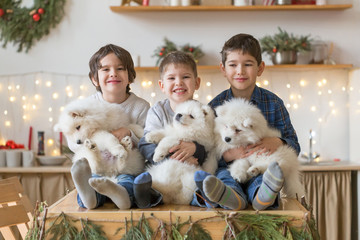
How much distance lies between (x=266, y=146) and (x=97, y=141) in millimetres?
628

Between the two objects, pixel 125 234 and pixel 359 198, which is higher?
pixel 125 234

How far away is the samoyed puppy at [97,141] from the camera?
1670 millimetres

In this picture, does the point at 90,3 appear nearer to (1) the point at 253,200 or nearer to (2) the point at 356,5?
(2) the point at 356,5

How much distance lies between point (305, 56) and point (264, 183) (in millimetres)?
2387

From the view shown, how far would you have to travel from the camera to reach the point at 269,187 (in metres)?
1.37

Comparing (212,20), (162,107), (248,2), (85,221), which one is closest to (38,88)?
(212,20)

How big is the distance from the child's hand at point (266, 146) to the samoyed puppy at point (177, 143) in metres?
0.15

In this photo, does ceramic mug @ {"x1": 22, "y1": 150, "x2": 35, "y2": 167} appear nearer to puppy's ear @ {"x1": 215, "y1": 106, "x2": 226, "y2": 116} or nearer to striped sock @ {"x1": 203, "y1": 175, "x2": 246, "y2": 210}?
puppy's ear @ {"x1": 215, "y1": 106, "x2": 226, "y2": 116}

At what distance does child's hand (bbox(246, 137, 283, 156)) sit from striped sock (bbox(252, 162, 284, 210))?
0.82ft

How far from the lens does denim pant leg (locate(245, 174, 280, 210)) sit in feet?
4.84

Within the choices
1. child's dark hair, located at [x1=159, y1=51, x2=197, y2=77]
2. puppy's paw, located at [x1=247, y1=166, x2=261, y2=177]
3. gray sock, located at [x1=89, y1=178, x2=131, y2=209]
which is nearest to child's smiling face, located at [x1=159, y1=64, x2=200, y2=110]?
child's dark hair, located at [x1=159, y1=51, x2=197, y2=77]

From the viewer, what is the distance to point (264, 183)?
139cm

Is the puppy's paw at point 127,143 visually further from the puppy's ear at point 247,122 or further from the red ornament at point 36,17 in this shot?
the red ornament at point 36,17

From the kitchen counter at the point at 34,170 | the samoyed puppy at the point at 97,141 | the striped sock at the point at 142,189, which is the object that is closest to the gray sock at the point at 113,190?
the striped sock at the point at 142,189
